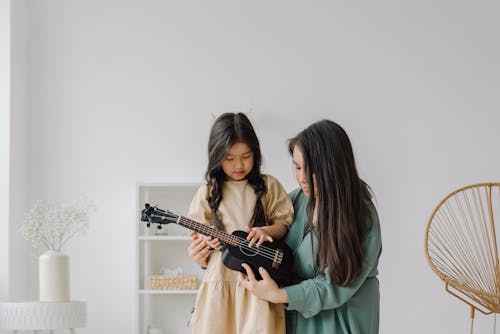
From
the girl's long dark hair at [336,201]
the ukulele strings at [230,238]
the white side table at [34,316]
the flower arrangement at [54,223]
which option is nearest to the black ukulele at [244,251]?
the ukulele strings at [230,238]

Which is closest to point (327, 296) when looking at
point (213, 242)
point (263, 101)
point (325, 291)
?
point (325, 291)

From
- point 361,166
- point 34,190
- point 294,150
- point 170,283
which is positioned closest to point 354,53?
point 361,166

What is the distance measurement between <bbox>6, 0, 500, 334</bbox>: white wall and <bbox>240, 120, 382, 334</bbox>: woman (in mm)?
2136

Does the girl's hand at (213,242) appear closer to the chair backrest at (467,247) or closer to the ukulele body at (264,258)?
the ukulele body at (264,258)

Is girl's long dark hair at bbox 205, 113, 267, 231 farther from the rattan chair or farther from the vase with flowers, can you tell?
the vase with flowers

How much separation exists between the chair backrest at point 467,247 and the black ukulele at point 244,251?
1319mm

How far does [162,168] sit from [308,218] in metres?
2.21

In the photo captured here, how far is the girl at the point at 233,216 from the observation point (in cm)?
215

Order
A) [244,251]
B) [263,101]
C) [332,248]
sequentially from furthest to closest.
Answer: [263,101]
[244,251]
[332,248]

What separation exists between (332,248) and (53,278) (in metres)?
2.07

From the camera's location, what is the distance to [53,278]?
369cm

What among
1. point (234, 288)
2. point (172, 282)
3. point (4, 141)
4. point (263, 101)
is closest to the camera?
point (234, 288)

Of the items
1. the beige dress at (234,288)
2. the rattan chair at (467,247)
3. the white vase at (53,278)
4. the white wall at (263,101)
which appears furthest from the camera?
the white wall at (263,101)

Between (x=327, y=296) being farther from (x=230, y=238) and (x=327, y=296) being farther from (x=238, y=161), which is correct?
(x=238, y=161)
